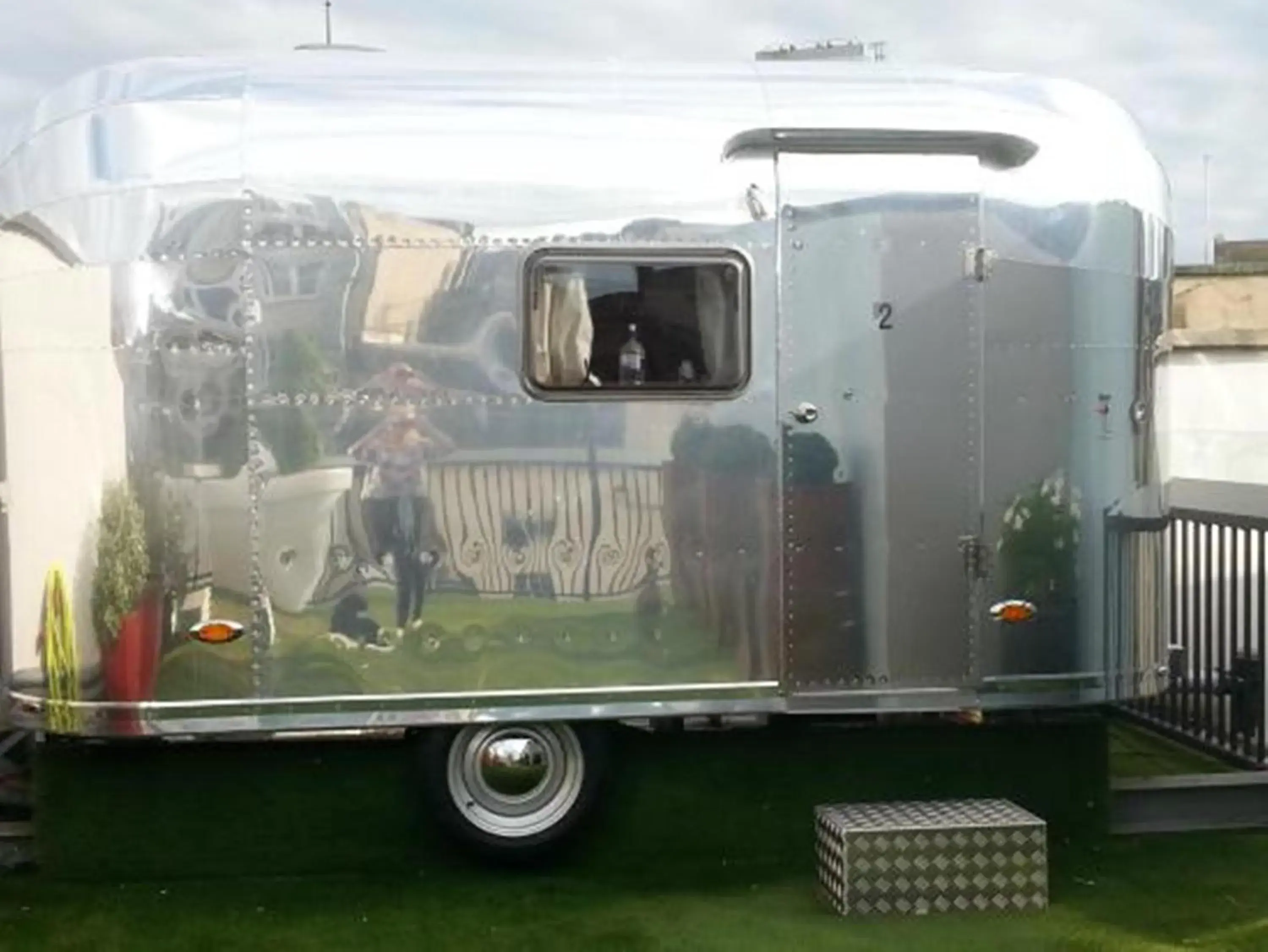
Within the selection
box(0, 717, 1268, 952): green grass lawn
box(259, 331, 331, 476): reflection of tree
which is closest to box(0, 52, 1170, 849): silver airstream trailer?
box(259, 331, 331, 476): reflection of tree

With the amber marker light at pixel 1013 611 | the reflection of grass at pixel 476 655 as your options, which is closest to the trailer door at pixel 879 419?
the amber marker light at pixel 1013 611

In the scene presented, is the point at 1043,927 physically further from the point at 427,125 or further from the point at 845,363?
the point at 427,125

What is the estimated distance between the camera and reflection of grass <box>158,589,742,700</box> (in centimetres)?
544

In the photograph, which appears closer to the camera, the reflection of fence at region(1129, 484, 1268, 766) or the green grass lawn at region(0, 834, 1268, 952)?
the green grass lawn at region(0, 834, 1268, 952)

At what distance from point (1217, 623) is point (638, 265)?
Answer: 3.69 meters

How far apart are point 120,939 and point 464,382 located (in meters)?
2.16

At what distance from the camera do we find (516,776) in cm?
594

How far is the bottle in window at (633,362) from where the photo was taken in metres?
5.61

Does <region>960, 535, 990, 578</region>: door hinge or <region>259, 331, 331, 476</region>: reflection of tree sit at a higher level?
<region>259, 331, 331, 476</region>: reflection of tree

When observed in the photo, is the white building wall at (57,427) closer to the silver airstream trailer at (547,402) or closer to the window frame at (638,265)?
the silver airstream trailer at (547,402)

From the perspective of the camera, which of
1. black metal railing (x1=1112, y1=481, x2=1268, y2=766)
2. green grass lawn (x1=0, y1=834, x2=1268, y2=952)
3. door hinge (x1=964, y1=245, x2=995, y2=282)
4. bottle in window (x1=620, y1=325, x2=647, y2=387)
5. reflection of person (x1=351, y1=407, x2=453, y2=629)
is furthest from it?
black metal railing (x1=1112, y1=481, x2=1268, y2=766)

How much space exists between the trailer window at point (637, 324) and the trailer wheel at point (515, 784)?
129 cm

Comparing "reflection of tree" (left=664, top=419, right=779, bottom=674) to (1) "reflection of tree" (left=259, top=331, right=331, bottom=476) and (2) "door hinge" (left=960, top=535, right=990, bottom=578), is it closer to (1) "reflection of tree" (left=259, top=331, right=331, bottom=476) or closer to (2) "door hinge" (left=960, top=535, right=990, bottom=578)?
(2) "door hinge" (left=960, top=535, right=990, bottom=578)

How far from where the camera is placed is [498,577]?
5555 mm
